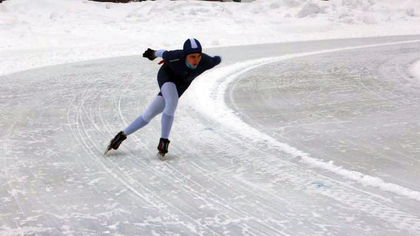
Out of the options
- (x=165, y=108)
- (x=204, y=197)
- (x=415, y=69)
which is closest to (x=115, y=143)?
(x=165, y=108)

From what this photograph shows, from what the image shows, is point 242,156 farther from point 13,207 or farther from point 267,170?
point 13,207

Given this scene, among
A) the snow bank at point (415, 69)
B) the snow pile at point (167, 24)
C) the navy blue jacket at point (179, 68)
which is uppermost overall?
the navy blue jacket at point (179, 68)

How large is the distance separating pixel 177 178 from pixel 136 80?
6576 millimetres

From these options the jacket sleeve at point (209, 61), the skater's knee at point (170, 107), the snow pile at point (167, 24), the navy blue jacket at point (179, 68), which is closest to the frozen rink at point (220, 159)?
the skater's knee at point (170, 107)

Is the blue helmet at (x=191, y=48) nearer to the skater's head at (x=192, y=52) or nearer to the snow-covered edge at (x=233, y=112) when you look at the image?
the skater's head at (x=192, y=52)

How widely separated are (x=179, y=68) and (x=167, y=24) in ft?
61.3

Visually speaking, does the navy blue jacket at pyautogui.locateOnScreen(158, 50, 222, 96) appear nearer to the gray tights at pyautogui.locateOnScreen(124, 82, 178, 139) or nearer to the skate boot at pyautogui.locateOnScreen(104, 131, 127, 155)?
the gray tights at pyautogui.locateOnScreen(124, 82, 178, 139)

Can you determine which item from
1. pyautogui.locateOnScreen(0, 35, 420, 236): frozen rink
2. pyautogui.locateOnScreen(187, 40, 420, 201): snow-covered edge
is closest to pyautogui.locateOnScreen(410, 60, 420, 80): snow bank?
pyautogui.locateOnScreen(0, 35, 420, 236): frozen rink

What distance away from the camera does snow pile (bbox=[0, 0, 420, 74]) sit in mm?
18000

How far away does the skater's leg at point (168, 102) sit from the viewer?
5.94 meters

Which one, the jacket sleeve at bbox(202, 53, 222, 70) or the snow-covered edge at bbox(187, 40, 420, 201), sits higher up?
the jacket sleeve at bbox(202, 53, 222, 70)

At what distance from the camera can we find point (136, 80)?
11.7 m

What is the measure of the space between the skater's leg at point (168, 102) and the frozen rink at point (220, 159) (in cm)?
29

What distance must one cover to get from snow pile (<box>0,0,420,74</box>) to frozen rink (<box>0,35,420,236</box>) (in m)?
5.75
